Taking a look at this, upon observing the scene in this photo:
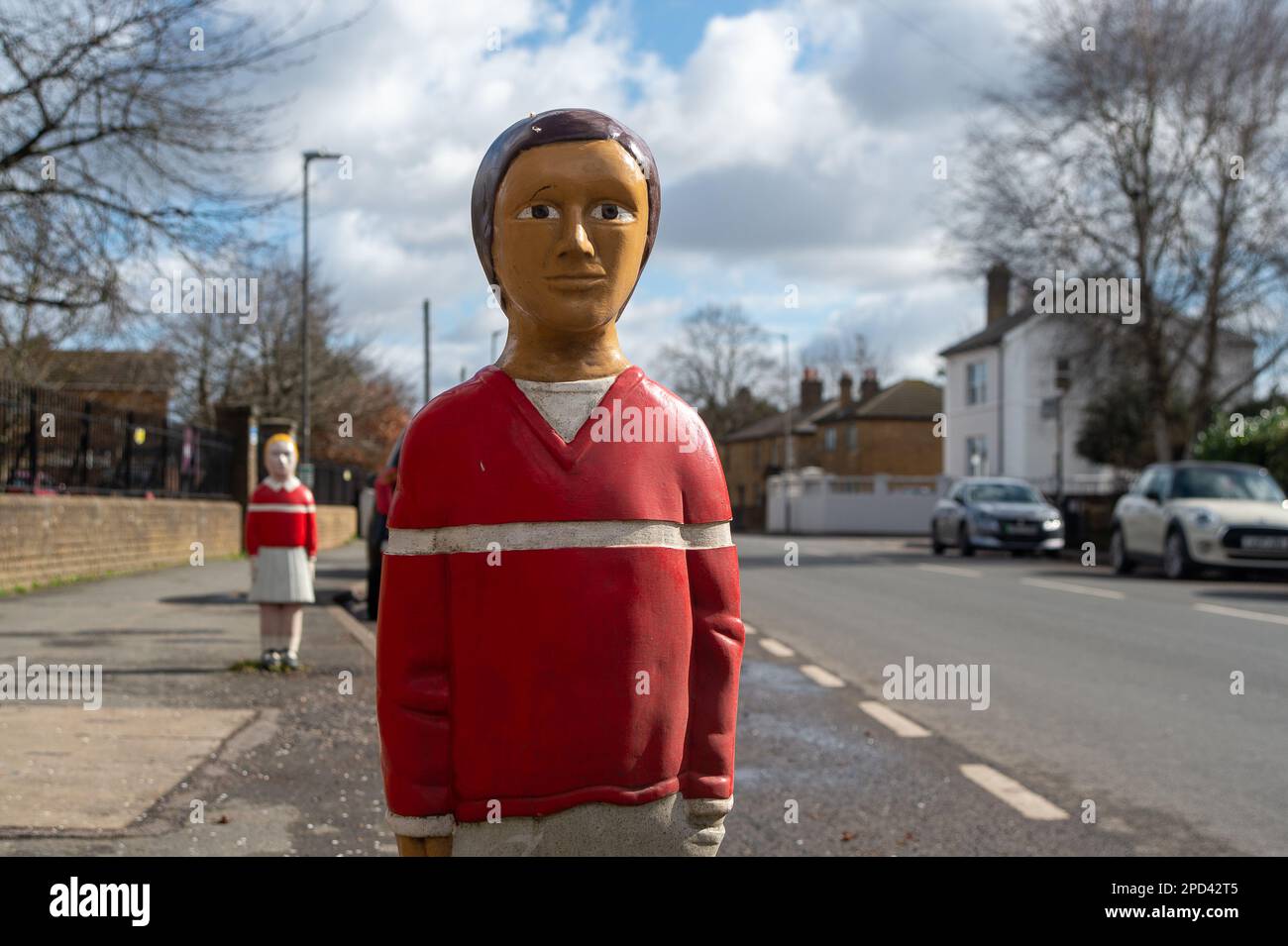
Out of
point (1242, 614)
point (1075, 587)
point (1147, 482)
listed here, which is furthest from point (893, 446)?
point (1242, 614)

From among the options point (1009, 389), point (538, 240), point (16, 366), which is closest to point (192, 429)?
point (16, 366)

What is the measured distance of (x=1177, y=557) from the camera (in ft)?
61.0

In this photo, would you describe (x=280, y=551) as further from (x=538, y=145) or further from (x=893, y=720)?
(x=538, y=145)

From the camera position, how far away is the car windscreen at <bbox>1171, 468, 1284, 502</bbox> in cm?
1856

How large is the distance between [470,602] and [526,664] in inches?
5.5

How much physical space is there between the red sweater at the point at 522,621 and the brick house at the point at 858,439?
57.3 m

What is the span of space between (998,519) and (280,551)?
63.2ft

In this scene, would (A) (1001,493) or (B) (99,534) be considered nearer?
(B) (99,534)

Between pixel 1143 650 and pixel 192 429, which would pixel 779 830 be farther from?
pixel 192 429

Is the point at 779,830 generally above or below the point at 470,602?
below

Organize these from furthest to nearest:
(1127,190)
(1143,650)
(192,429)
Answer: (1127,190) → (192,429) → (1143,650)

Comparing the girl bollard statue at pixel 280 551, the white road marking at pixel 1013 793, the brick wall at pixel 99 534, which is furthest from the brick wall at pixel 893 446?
the white road marking at pixel 1013 793

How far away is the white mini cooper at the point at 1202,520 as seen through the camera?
691 inches

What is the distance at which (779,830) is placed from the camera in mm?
5055
